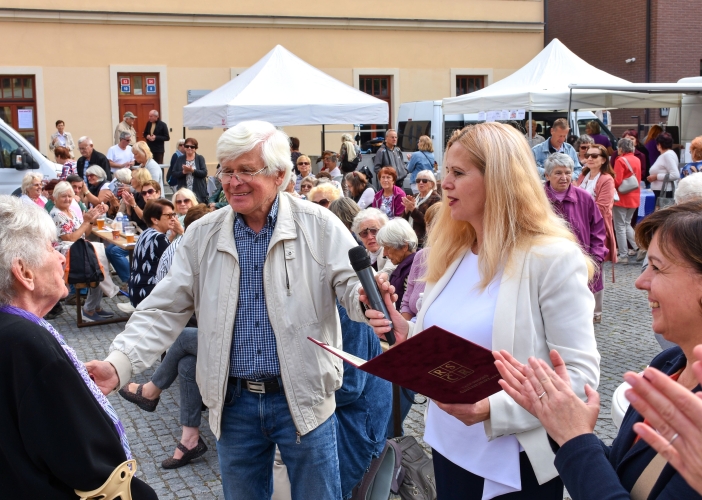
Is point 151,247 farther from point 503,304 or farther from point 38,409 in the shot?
point 503,304

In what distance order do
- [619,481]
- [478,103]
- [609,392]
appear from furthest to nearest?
[478,103] < [609,392] < [619,481]

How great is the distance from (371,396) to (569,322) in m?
1.73

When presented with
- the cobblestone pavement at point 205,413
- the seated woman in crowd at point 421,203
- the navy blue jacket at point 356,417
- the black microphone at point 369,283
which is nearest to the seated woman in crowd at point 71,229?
the cobblestone pavement at point 205,413

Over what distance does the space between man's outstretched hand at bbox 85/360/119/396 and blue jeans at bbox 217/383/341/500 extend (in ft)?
1.34

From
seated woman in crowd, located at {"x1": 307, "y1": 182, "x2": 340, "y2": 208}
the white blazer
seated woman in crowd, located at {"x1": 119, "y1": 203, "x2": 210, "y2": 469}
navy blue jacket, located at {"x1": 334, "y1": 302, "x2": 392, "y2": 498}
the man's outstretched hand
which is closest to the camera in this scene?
the white blazer

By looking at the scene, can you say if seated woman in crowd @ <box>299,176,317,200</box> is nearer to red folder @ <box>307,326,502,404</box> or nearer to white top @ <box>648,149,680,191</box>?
white top @ <box>648,149,680,191</box>

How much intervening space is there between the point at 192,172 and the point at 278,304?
11.5 m

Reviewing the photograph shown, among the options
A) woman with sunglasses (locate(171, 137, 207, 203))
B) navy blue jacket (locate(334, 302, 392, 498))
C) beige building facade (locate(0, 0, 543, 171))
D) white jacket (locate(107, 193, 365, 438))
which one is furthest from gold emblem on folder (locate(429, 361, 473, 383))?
beige building facade (locate(0, 0, 543, 171))

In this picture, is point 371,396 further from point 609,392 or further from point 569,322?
point 609,392

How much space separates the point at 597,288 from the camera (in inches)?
307

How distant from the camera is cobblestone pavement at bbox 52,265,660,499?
489cm

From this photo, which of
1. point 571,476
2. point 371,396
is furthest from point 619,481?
Result: point 371,396

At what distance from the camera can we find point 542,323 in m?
2.37

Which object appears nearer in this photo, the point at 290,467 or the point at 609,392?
the point at 290,467
